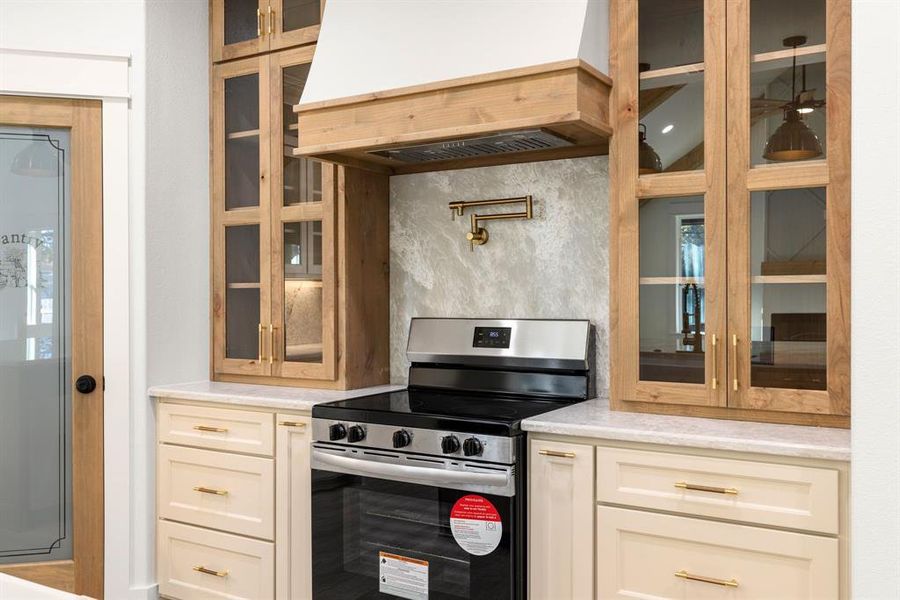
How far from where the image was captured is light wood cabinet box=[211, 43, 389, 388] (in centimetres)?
307

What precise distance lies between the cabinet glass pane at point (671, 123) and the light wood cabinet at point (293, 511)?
1506mm

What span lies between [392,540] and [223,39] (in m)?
2.28

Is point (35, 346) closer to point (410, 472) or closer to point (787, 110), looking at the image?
point (410, 472)

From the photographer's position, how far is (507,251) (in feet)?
9.85

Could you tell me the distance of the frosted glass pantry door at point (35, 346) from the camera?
305cm

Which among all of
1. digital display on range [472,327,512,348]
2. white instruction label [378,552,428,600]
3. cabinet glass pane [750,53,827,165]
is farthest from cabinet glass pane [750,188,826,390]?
white instruction label [378,552,428,600]

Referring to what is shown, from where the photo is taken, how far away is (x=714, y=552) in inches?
80.9

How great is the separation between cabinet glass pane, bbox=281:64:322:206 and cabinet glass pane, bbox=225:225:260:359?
0.26 m

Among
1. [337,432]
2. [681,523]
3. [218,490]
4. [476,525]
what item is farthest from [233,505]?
[681,523]

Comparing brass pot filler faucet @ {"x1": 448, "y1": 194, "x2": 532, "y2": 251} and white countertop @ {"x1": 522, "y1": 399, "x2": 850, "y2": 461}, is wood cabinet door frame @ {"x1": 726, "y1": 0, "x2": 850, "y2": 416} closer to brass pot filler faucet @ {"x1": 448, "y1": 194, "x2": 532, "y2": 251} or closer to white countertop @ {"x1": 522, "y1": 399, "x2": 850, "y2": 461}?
white countertop @ {"x1": 522, "y1": 399, "x2": 850, "y2": 461}
